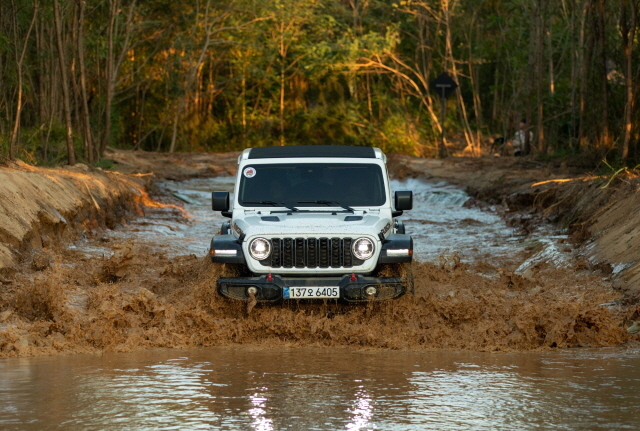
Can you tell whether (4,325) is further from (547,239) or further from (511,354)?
(547,239)

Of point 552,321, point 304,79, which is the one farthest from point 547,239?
point 304,79

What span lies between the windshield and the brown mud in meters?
1.01

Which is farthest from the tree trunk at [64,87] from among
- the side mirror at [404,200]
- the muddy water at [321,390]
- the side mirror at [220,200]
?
the muddy water at [321,390]

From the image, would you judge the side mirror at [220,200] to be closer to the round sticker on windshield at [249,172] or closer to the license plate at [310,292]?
the round sticker on windshield at [249,172]

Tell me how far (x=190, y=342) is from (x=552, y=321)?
129 inches

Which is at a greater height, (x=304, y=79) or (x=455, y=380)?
(x=304, y=79)

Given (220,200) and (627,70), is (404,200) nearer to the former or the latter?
(220,200)

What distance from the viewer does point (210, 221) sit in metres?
21.5

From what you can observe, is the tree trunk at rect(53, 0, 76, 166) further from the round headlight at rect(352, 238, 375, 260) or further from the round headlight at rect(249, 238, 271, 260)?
the round headlight at rect(352, 238, 375, 260)

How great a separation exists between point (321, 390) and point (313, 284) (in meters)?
2.36

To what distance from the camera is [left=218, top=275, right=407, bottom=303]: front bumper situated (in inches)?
363

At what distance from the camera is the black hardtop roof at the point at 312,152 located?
10758 mm

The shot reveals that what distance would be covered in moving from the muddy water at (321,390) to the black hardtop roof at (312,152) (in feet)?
8.68

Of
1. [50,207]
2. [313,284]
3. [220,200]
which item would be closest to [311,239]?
[313,284]
